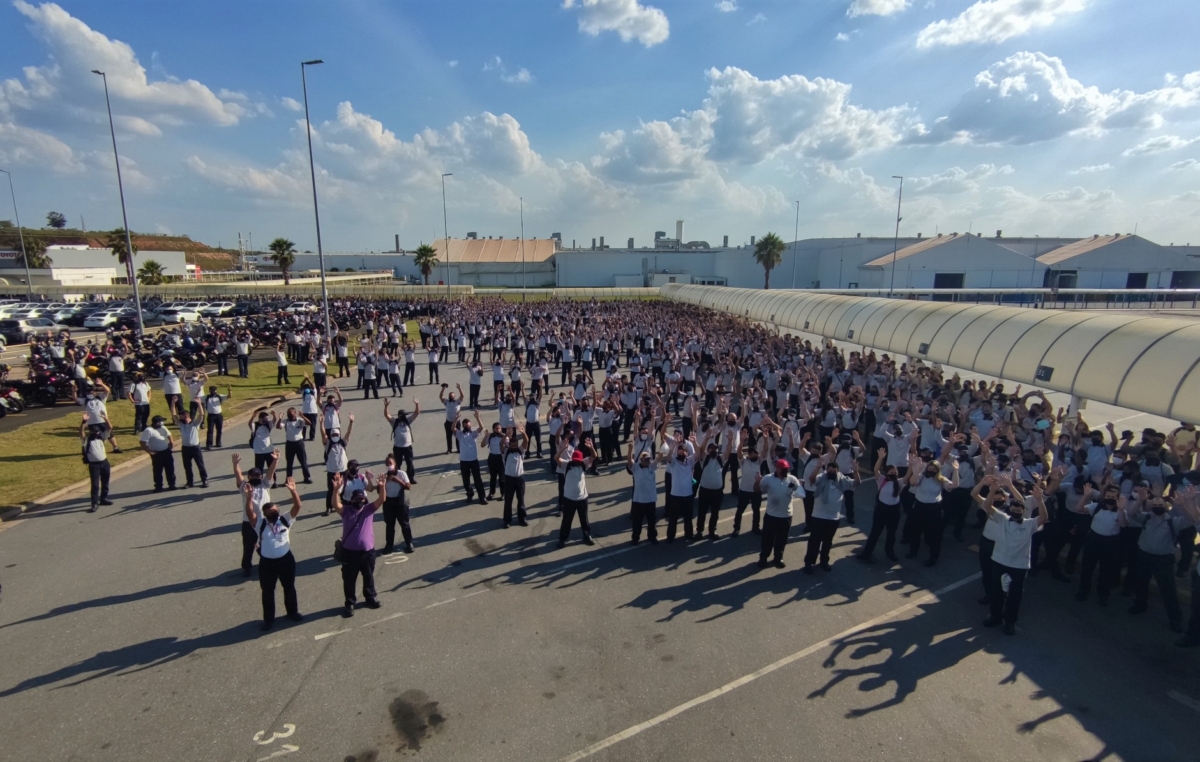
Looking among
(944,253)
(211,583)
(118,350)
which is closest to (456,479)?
(211,583)

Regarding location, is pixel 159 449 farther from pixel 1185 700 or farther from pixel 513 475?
pixel 1185 700

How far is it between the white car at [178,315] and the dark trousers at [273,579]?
144 feet

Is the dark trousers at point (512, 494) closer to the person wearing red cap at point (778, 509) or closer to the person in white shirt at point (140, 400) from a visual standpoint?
the person wearing red cap at point (778, 509)

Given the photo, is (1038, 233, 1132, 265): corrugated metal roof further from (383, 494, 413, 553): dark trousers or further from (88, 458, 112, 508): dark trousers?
(88, 458, 112, 508): dark trousers

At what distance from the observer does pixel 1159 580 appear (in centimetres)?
690

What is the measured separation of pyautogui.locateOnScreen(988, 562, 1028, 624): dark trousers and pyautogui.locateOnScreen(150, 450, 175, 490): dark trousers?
13.3 m

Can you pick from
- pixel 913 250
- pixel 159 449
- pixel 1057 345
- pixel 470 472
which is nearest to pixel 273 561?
pixel 470 472

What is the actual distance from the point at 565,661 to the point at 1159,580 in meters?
7.02

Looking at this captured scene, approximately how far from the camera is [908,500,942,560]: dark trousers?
8.29 m

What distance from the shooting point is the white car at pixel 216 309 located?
4616cm

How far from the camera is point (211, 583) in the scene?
781 centimetres

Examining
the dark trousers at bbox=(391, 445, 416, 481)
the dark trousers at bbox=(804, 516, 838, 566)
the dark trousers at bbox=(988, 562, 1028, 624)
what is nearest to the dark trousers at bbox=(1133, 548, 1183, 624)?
the dark trousers at bbox=(988, 562, 1028, 624)

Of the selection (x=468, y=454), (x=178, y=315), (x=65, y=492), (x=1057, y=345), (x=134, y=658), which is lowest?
(x=134, y=658)

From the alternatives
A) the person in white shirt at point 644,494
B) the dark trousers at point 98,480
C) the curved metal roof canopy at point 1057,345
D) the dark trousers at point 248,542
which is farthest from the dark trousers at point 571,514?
the curved metal roof canopy at point 1057,345
